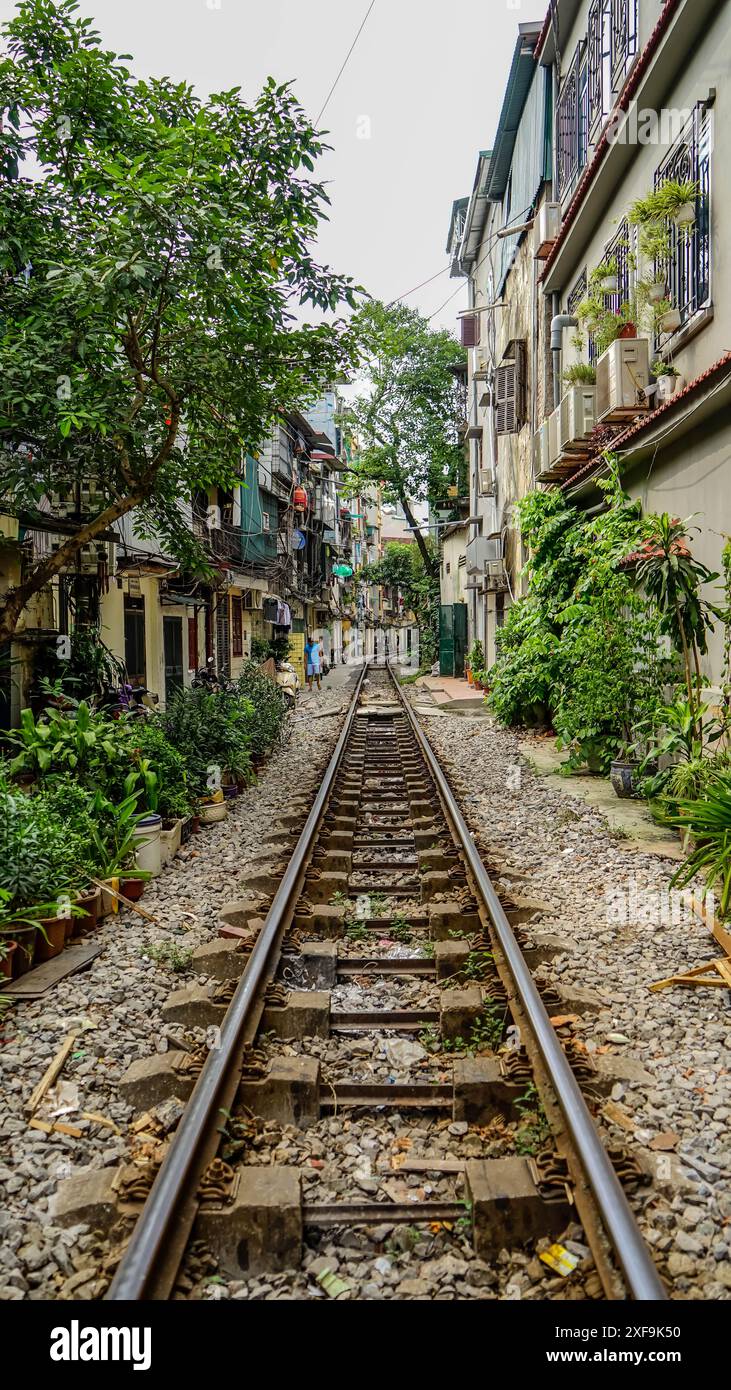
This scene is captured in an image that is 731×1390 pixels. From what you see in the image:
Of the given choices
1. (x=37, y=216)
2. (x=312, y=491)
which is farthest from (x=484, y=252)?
(x=37, y=216)

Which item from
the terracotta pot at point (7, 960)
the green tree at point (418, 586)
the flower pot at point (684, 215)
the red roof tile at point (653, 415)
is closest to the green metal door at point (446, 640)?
the green tree at point (418, 586)

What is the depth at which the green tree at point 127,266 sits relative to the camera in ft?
20.8

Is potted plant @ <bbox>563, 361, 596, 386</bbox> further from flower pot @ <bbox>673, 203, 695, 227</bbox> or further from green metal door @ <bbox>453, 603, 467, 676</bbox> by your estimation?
green metal door @ <bbox>453, 603, 467, 676</bbox>

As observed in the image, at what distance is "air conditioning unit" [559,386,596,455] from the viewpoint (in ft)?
33.9

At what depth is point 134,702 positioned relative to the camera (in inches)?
404

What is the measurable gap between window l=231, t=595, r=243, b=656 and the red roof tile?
11252 mm

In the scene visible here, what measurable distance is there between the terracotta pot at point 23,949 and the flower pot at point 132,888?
119cm

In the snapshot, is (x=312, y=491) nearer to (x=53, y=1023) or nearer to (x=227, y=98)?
(x=227, y=98)

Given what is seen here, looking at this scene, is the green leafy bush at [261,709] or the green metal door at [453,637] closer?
the green leafy bush at [261,709]

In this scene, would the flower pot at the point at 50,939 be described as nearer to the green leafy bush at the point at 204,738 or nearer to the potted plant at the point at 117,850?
the potted plant at the point at 117,850

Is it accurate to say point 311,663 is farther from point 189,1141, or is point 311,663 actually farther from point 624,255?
point 189,1141

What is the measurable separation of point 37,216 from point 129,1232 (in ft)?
26.1

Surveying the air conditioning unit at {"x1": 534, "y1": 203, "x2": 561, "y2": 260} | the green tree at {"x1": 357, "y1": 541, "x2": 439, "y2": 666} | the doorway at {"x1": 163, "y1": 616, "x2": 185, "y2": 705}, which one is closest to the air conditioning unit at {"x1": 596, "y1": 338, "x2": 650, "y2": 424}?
the air conditioning unit at {"x1": 534, "y1": 203, "x2": 561, "y2": 260}

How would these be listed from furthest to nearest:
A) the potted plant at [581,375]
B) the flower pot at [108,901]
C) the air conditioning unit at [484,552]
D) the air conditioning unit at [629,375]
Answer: the air conditioning unit at [484,552]
the potted plant at [581,375]
the air conditioning unit at [629,375]
the flower pot at [108,901]
